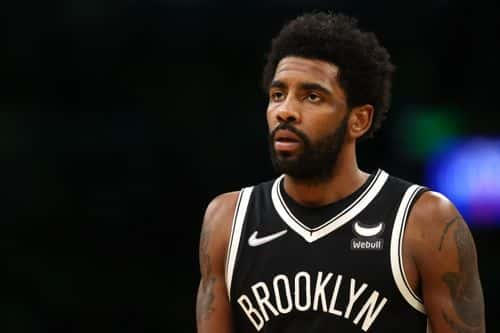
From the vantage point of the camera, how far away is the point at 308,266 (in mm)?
3045

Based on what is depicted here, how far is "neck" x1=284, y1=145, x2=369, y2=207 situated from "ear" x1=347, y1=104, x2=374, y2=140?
0.06 meters

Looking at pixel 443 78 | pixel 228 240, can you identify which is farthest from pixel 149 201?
pixel 228 240

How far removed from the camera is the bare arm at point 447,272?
2881mm

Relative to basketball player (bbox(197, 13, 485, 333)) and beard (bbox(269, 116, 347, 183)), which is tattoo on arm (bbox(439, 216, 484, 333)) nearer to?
basketball player (bbox(197, 13, 485, 333))

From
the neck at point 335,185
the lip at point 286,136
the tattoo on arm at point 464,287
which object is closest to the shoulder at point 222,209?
the neck at point 335,185

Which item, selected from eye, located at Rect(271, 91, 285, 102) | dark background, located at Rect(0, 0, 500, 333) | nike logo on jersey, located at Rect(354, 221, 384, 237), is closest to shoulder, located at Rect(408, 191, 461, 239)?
nike logo on jersey, located at Rect(354, 221, 384, 237)

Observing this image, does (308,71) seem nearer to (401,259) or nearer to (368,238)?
(368,238)

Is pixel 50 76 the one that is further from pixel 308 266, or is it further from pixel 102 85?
pixel 308 266

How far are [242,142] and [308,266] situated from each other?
3.70 m

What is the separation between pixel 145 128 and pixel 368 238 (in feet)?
13.0

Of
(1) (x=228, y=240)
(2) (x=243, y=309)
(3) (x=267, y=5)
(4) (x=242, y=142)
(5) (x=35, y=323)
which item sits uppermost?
(3) (x=267, y=5)

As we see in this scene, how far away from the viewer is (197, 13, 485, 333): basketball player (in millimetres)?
2922

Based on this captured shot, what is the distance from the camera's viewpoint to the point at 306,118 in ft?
9.84

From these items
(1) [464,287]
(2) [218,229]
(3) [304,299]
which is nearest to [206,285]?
(2) [218,229]
